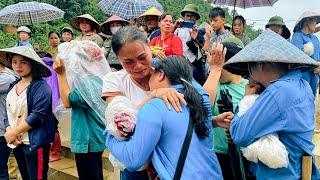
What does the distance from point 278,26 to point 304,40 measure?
0.48 metres

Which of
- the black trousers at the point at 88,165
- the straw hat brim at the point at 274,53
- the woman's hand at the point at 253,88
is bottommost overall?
the black trousers at the point at 88,165

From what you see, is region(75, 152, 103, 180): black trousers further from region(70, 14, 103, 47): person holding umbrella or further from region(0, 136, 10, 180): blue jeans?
region(70, 14, 103, 47): person holding umbrella

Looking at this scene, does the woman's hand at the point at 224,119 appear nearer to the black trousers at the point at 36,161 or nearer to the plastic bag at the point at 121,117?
the plastic bag at the point at 121,117

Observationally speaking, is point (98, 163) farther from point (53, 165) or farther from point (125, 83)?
point (53, 165)

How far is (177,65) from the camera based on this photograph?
2.01 metres

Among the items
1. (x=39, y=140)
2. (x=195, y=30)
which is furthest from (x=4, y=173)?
(x=195, y=30)

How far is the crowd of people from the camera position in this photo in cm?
189

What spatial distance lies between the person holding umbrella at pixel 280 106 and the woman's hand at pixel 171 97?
14.8 inches

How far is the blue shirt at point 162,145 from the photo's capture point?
1.83 meters

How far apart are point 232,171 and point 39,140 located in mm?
1906

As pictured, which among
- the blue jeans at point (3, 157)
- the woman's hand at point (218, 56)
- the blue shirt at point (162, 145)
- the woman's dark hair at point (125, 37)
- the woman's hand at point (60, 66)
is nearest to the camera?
the blue shirt at point (162, 145)

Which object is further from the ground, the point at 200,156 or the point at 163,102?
the point at 163,102

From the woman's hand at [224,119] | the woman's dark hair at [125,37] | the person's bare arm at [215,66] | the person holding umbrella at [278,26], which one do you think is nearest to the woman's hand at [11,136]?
the woman's dark hair at [125,37]

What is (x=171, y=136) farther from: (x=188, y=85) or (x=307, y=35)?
(x=307, y=35)
